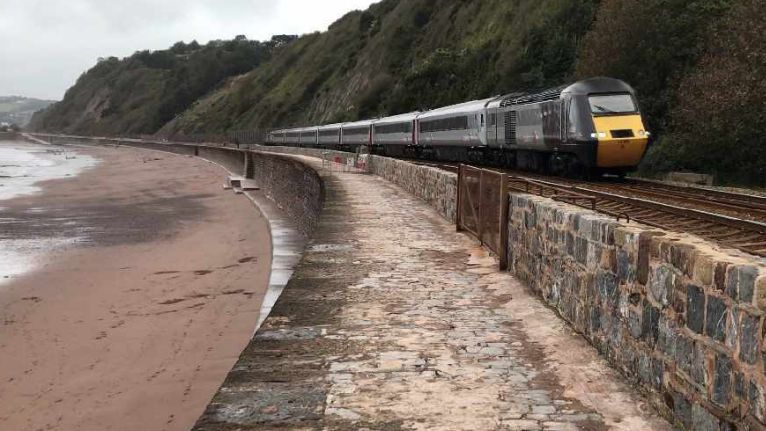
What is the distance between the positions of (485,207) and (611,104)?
8668 millimetres

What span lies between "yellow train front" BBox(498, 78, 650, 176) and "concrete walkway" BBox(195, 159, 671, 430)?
8.84 metres

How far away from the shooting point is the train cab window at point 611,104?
16797 mm

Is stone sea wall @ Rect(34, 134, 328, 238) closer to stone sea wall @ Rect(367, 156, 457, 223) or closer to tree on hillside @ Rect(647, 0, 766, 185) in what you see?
stone sea wall @ Rect(367, 156, 457, 223)

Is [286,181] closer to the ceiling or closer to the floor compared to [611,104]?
closer to the floor

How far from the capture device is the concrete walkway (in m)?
4.26

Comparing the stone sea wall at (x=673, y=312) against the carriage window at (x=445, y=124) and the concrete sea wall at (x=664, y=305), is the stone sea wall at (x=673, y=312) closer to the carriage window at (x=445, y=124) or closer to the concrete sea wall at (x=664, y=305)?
the concrete sea wall at (x=664, y=305)

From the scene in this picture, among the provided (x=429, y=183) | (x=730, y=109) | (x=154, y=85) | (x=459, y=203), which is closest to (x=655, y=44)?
(x=730, y=109)

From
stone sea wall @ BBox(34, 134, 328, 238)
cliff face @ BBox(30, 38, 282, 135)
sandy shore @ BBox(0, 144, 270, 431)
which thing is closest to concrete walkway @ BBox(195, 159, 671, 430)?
sandy shore @ BBox(0, 144, 270, 431)

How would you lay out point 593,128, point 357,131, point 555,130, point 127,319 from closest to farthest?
point 127,319, point 593,128, point 555,130, point 357,131

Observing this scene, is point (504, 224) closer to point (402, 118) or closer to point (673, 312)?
point (673, 312)

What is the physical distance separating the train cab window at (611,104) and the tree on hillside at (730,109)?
124 inches

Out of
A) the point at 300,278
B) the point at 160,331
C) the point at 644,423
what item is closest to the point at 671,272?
the point at 644,423

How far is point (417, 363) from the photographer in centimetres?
529

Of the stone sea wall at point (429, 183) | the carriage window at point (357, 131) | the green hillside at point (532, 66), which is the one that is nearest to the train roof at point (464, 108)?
the stone sea wall at point (429, 183)
